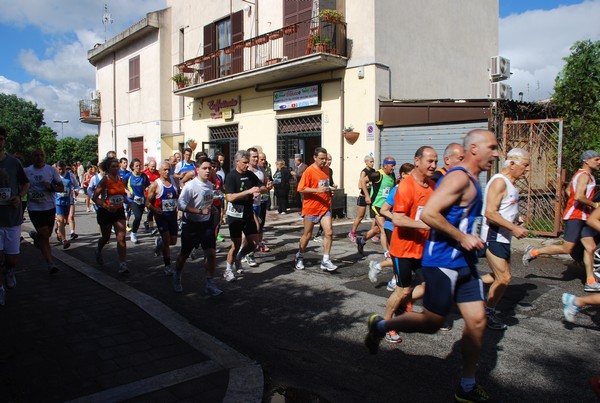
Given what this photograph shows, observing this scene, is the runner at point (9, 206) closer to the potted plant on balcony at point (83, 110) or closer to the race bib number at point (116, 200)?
the race bib number at point (116, 200)

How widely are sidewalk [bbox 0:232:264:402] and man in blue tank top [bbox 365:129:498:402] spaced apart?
4.67ft

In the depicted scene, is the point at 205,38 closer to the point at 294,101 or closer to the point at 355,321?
the point at 294,101

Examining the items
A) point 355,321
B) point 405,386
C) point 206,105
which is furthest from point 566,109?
point 206,105

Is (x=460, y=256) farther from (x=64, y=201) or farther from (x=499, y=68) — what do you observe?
(x=499, y=68)

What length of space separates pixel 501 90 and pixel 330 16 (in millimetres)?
7213

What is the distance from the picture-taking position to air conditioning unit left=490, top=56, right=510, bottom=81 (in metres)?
17.3

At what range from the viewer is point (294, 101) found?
1623 centimetres

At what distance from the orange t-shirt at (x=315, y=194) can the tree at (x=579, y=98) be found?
7.64 metres

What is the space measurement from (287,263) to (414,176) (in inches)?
156

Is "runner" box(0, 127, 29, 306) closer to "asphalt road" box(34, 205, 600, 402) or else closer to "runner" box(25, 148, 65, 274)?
"runner" box(25, 148, 65, 274)

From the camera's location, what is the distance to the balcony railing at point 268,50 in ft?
47.0

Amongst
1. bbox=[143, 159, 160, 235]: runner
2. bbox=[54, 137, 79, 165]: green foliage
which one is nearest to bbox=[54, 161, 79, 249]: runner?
bbox=[143, 159, 160, 235]: runner

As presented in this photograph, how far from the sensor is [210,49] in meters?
20.3

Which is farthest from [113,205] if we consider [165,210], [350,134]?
[350,134]
